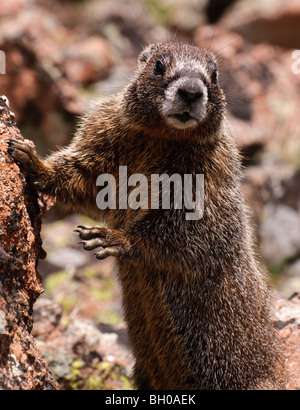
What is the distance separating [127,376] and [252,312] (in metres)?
1.83

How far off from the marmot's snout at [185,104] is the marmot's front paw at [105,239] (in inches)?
40.1

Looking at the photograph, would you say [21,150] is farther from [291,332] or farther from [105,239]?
[291,332]

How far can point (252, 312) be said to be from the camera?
517cm

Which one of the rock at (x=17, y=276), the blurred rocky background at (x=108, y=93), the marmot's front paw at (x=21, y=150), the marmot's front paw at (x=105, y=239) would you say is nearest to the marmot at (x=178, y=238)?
the marmot's front paw at (x=105, y=239)

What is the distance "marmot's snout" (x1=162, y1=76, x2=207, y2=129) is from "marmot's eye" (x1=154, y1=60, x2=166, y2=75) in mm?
348

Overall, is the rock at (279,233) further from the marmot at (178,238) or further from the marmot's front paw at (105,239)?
the marmot's front paw at (105,239)

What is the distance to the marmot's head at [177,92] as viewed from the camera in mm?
4574

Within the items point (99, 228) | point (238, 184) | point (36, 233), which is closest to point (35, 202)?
point (36, 233)

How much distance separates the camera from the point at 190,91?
4.52 m

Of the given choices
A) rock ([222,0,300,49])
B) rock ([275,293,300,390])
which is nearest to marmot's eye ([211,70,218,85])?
rock ([275,293,300,390])

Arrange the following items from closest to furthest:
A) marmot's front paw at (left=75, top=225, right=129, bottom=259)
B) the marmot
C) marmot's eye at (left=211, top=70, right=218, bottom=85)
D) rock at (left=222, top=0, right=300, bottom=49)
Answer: marmot's front paw at (left=75, top=225, right=129, bottom=259)
the marmot
marmot's eye at (left=211, top=70, right=218, bottom=85)
rock at (left=222, top=0, right=300, bottom=49)

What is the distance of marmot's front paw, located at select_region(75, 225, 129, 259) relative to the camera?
14.8 ft

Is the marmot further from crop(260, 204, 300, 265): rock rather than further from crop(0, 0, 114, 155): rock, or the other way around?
crop(260, 204, 300, 265): rock

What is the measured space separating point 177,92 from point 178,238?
1211mm
